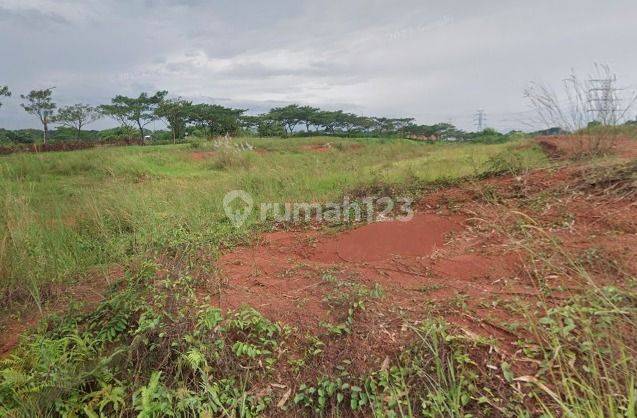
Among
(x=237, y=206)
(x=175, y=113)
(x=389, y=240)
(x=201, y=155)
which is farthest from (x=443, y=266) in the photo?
(x=175, y=113)

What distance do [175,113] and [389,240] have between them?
25015 millimetres

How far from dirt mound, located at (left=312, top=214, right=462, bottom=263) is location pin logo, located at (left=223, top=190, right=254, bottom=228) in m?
1.42

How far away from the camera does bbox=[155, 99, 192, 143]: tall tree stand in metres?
25.0

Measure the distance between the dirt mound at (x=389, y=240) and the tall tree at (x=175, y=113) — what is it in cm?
2305

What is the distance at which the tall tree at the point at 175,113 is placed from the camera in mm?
24984

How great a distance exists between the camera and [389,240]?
374 centimetres

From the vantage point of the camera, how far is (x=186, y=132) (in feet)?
91.9

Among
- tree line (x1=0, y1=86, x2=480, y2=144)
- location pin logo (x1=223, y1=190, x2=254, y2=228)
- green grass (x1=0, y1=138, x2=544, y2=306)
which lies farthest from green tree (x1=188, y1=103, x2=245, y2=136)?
location pin logo (x1=223, y1=190, x2=254, y2=228)

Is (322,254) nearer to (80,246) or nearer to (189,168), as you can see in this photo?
(80,246)

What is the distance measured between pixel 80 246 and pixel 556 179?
17.1 feet

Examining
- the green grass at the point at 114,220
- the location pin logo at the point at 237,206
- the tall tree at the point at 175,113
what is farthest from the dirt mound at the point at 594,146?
the tall tree at the point at 175,113

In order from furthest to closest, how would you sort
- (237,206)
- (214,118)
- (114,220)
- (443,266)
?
(214,118), (237,206), (114,220), (443,266)

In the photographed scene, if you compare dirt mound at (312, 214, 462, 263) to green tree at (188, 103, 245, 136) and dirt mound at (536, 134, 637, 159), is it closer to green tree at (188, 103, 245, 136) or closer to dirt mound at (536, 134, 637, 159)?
dirt mound at (536, 134, 637, 159)

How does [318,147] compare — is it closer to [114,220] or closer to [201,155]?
[201,155]
